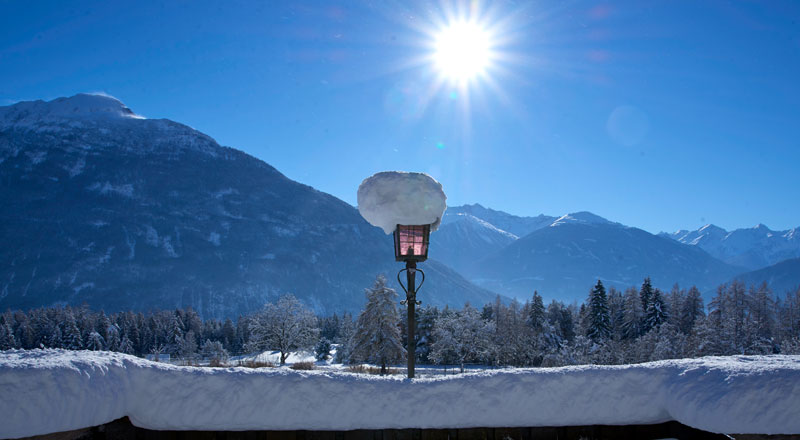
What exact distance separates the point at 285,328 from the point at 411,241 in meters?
44.6

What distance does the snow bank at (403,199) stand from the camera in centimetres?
478

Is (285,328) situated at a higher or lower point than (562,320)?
lower

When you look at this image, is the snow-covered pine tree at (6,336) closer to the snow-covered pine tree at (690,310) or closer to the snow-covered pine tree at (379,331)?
the snow-covered pine tree at (379,331)

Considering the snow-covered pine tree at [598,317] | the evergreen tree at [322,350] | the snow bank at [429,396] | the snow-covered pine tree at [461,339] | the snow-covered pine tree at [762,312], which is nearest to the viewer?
the snow bank at [429,396]

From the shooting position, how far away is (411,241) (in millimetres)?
4910

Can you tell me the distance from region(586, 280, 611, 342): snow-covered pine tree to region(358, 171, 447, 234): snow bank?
44508 mm

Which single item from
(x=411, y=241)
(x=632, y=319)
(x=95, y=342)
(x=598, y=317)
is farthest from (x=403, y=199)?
(x=95, y=342)

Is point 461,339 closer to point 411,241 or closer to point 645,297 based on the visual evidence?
point 645,297

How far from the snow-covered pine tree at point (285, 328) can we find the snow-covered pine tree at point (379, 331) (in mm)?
14598

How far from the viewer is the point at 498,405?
11.7ft

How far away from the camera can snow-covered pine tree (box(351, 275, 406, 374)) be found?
1304 inches

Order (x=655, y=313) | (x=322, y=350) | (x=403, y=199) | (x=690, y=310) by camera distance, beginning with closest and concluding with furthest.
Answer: (x=403, y=199) → (x=655, y=313) → (x=690, y=310) → (x=322, y=350)

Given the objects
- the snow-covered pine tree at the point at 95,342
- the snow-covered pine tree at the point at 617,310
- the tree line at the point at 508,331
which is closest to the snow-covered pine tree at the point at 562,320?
the tree line at the point at 508,331

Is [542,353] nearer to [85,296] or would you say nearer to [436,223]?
[436,223]
